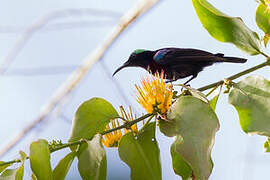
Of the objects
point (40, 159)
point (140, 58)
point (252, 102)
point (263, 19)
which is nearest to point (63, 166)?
point (40, 159)

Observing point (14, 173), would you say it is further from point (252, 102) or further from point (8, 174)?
point (252, 102)

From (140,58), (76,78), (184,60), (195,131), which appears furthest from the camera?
(76,78)

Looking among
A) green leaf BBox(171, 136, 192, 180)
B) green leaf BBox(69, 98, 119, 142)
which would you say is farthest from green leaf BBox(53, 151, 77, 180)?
green leaf BBox(171, 136, 192, 180)

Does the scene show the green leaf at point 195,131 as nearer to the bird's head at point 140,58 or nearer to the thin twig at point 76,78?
the bird's head at point 140,58

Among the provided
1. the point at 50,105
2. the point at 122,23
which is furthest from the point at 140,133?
the point at 50,105

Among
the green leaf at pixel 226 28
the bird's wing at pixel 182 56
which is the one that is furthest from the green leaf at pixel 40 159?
the bird's wing at pixel 182 56

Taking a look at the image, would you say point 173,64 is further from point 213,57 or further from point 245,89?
point 245,89

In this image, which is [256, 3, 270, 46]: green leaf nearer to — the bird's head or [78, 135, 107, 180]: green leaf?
[78, 135, 107, 180]: green leaf
